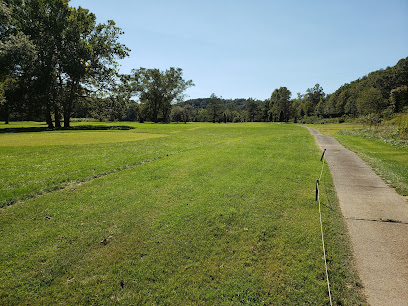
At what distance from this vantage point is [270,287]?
325 centimetres

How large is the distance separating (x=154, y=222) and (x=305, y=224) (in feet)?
11.9

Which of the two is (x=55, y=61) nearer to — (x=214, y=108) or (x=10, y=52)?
(x=10, y=52)

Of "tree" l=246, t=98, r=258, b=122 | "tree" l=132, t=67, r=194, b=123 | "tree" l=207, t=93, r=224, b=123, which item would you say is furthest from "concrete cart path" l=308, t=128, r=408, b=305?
"tree" l=246, t=98, r=258, b=122

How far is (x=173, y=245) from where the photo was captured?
429cm

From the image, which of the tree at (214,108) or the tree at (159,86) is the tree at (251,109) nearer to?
the tree at (214,108)

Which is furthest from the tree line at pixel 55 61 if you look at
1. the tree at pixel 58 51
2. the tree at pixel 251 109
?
the tree at pixel 251 109

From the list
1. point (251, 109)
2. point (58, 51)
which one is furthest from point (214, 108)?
point (58, 51)

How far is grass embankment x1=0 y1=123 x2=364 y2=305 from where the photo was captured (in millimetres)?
3176

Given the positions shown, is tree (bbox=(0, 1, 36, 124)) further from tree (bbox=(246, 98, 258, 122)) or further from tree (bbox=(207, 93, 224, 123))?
tree (bbox=(246, 98, 258, 122))

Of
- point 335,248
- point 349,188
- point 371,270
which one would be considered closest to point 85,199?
point 335,248

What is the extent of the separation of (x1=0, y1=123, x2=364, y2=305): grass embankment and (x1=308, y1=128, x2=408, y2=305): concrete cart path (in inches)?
9.5

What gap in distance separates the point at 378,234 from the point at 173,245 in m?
4.44

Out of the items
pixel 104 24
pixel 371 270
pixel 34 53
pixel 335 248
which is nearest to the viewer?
pixel 371 270

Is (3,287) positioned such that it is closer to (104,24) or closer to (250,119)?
(104,24)
